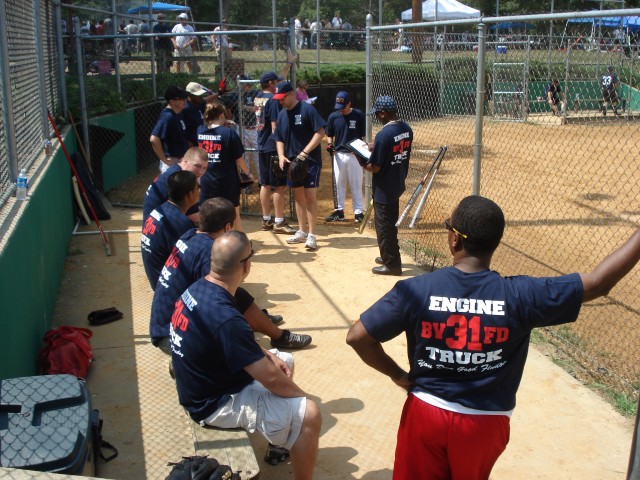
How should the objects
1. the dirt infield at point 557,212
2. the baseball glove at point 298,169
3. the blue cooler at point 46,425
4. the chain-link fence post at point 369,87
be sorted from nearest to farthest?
the blue cooler at point 46,425
the dirt infield at point 557,212
the baseball glove at point 298,169
the chain-link fence post at point 369,87

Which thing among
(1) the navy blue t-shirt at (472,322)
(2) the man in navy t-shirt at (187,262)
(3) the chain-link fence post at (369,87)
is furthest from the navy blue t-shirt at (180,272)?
(3) the chain-link fence post at (369,87)

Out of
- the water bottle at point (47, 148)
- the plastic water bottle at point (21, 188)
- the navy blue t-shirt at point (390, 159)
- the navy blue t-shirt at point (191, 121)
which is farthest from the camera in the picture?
the navy blue t-shirt at point (191, 121)

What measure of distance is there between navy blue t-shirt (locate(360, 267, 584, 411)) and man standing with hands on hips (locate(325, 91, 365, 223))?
739 cm

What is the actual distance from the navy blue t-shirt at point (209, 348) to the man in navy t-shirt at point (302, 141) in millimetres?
5100

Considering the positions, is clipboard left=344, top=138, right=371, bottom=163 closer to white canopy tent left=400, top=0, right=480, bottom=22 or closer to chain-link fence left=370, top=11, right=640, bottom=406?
chain-link fence left=370, top=11, right=640, bottom=406

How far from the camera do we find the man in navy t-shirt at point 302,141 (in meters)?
8.77

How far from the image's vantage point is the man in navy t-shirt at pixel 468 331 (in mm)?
2654

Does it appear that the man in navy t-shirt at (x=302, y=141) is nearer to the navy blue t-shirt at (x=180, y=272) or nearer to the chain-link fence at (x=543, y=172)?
the chain-link fence at (x=543, y=172)

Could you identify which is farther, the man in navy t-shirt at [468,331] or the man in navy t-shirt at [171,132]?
the man in navy t-shirt at [171,132]

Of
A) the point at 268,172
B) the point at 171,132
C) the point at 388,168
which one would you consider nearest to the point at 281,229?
the point at 268,172

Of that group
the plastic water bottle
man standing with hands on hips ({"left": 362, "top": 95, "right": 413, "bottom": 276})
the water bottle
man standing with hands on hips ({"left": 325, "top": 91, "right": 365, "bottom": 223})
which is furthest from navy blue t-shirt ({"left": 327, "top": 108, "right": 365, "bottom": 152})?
the plastic water bottle

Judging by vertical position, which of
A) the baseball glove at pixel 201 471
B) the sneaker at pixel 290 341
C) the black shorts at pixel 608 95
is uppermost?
the black shorts at pixel 608 95

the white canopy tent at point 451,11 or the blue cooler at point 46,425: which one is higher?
the white canopy tent at point 451,11

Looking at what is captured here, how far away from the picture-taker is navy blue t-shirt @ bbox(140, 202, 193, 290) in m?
5.27
